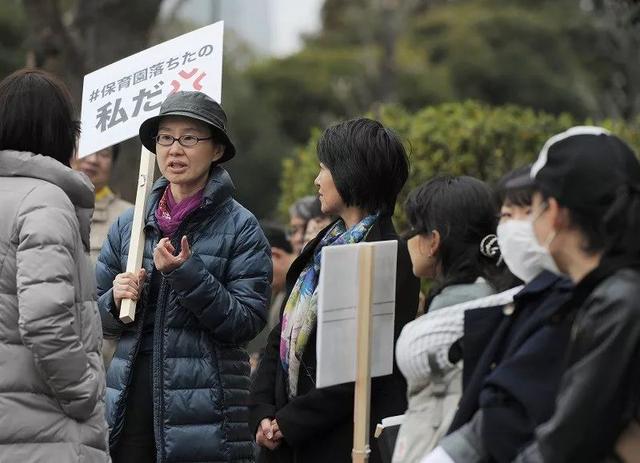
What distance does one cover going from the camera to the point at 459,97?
36906mm

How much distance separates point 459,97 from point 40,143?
3276 cm

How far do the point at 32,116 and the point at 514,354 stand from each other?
189 centimetres

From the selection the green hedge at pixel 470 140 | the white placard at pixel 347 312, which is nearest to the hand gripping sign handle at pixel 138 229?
the white placard at pixel 347 312

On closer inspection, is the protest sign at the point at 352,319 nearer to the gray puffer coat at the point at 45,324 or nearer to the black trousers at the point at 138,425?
the gray puffer coat at the point at 45,324

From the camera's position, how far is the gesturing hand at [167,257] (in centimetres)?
511

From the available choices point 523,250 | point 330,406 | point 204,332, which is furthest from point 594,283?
point 204,332

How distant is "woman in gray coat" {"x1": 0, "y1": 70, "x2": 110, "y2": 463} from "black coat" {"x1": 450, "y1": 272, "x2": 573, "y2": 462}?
131 centimetres

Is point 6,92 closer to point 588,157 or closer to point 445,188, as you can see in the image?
point 445,188

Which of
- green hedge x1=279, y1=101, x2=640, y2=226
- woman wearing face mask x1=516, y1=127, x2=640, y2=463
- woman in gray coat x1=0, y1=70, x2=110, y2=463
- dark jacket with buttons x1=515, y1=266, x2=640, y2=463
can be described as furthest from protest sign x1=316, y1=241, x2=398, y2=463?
green hedge x1=279, y1=101, x2=640, y2=226

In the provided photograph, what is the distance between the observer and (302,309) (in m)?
5.14

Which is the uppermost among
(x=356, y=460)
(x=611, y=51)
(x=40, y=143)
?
(x=611, y=51)

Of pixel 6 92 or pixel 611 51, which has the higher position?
pixel 611 51

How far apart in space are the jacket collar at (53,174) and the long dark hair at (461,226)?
1135 millimetres

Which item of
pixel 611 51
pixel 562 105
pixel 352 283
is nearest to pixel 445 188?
pixel 352 283
